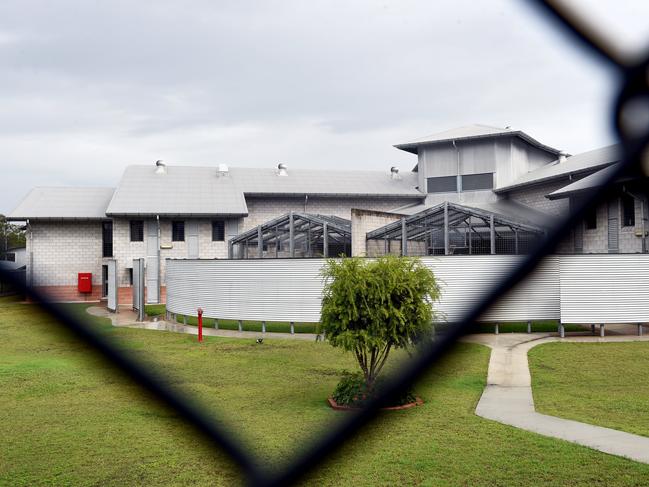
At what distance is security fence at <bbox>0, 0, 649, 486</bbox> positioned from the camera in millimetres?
622

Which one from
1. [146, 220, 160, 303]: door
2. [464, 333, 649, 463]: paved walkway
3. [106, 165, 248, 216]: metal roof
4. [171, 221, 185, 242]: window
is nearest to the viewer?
[464, 333, 649, 463]: paved walkway

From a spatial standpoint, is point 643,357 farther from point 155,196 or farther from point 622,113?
point 155,196

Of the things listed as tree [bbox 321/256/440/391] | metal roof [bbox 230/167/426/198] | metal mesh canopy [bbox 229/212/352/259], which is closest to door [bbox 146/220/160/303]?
metal mesh canopy [bbox 229/212/352/259]

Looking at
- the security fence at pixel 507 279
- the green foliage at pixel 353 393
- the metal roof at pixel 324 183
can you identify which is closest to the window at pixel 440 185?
the metal roof at pixel 324 183

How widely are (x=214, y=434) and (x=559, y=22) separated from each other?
28.3 inches

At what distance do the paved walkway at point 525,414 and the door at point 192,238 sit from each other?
17733mm

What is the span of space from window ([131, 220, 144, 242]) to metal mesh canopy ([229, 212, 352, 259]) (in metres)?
5.84

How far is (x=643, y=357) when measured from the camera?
37.6ft

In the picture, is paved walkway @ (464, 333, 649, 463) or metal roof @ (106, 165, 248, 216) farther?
metal roof @ (106, 165, 248, 216)

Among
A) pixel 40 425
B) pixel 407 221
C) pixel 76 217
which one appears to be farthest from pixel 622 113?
pixel 76 217

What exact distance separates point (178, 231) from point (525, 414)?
870 inches

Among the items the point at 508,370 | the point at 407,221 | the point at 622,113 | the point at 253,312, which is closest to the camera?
the point at 622,113

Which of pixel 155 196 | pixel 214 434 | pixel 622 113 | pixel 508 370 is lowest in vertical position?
pixel 508 370

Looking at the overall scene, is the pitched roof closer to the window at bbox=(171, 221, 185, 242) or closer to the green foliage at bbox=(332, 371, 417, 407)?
the window at bbox=(171, 221, 185, 242)
